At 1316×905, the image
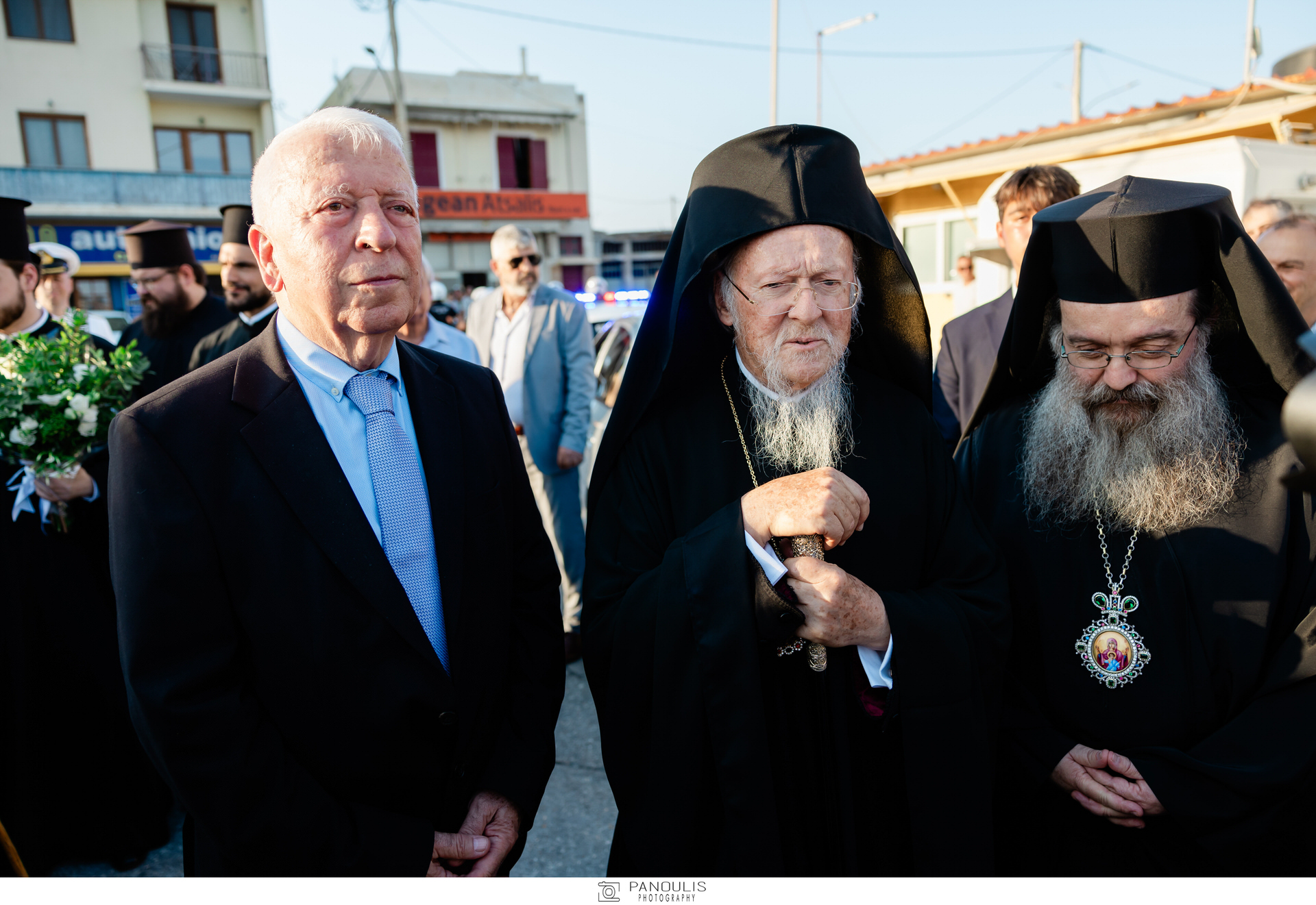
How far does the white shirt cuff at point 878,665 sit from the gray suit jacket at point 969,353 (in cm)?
235

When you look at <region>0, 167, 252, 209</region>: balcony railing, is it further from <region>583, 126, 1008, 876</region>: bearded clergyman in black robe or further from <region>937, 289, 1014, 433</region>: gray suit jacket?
<region>583, 126, 1008, 876</region>: bearded clergyman in black robe

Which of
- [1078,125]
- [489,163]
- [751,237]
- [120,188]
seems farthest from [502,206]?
[751,237]

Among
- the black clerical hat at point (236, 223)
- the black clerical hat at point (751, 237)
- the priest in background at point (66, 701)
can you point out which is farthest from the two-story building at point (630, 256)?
the black clerical hat at point (751, 237)

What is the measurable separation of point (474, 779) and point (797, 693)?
785 millimetres

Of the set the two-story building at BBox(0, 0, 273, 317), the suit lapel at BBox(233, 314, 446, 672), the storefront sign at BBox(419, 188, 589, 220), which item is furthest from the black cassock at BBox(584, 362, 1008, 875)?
the storefront sign at BBox(419, 188, 589, 220)

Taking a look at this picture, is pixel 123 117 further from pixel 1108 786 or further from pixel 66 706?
pixel 1108 786

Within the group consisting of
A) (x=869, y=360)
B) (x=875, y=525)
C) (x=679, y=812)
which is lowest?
(x=679, y=812)

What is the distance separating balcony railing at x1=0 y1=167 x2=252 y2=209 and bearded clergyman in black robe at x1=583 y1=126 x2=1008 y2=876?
67.1 feet

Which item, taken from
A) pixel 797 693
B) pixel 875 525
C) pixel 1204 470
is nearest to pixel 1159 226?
pixel 1204 470

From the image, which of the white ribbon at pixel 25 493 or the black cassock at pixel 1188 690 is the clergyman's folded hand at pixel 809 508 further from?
the white ribbon at pixel 25 493

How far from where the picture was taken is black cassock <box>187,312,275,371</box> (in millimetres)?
4348
